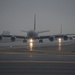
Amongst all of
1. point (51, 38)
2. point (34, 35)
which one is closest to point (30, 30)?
point (34, 35)

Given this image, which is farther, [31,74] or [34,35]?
[34,35]

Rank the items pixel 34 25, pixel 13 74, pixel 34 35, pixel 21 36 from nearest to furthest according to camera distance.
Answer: pixel 13 74
pixel 34 35
pixel 21 36
pixel 34 25

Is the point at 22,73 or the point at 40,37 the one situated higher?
the point at 40,37

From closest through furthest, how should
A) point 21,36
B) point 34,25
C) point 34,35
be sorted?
point 34,35
point 21,36
point 34,25

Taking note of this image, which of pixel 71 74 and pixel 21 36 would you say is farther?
pixel 21 36

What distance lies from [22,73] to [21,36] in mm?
74915

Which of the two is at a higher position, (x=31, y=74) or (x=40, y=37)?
(x=40, y=37)

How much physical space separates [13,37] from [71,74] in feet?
236

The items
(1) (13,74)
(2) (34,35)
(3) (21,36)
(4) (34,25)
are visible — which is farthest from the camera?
(4) (34,25)

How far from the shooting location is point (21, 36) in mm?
88500

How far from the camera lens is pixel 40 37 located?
86.6 m

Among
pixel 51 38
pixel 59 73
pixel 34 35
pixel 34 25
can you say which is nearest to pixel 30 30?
pixel 34 35

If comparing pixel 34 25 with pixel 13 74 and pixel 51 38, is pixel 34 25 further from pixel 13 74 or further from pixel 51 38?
pixel 13 74

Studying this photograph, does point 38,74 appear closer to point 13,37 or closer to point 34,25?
point 13,37
